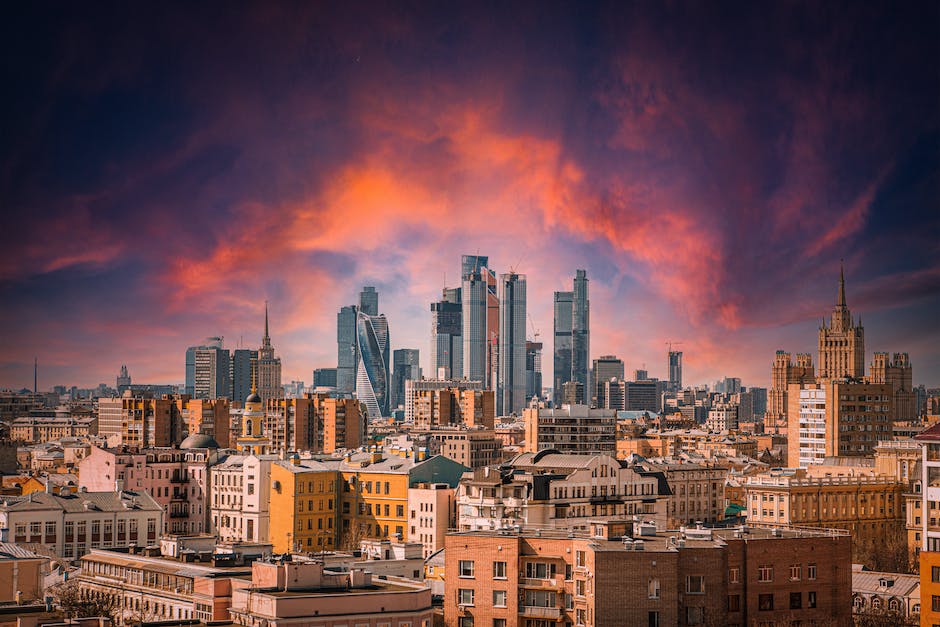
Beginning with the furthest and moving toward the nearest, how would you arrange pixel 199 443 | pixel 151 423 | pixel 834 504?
pixel 151 423, pixel 199 443, pixel 834 504

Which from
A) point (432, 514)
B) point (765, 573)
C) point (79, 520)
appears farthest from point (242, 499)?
point (765, 573)

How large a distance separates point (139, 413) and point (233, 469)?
34.7m

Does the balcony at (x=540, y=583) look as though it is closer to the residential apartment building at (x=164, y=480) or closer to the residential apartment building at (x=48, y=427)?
the residential apartment building at (x=164, y=480)

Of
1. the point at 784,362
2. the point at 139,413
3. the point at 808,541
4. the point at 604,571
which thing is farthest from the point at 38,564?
the point at 784,362

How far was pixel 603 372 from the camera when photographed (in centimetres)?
→ 19412

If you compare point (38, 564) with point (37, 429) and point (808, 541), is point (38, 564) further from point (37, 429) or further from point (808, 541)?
point (37, 429)

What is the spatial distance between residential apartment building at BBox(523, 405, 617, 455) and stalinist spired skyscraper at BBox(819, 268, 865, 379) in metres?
12.3

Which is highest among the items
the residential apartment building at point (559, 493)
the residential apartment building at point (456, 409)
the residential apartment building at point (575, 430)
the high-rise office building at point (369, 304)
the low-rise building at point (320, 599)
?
the high-rise office building at point (369, 304)

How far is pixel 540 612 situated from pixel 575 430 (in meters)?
52.9

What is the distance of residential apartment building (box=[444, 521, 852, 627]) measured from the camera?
84.1 feet

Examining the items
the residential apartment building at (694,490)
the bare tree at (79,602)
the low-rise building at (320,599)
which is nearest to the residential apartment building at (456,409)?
the residential apartment building at (694,490)

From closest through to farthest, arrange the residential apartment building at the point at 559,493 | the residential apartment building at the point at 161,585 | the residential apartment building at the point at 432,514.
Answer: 1. the residential apartment building at the point at 161,585
2. the residential apartment building at the point at 559,493
3. the residential apartment building at the point at 432,514

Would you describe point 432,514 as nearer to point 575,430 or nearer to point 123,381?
point 575,430

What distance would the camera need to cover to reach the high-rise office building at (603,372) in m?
189
